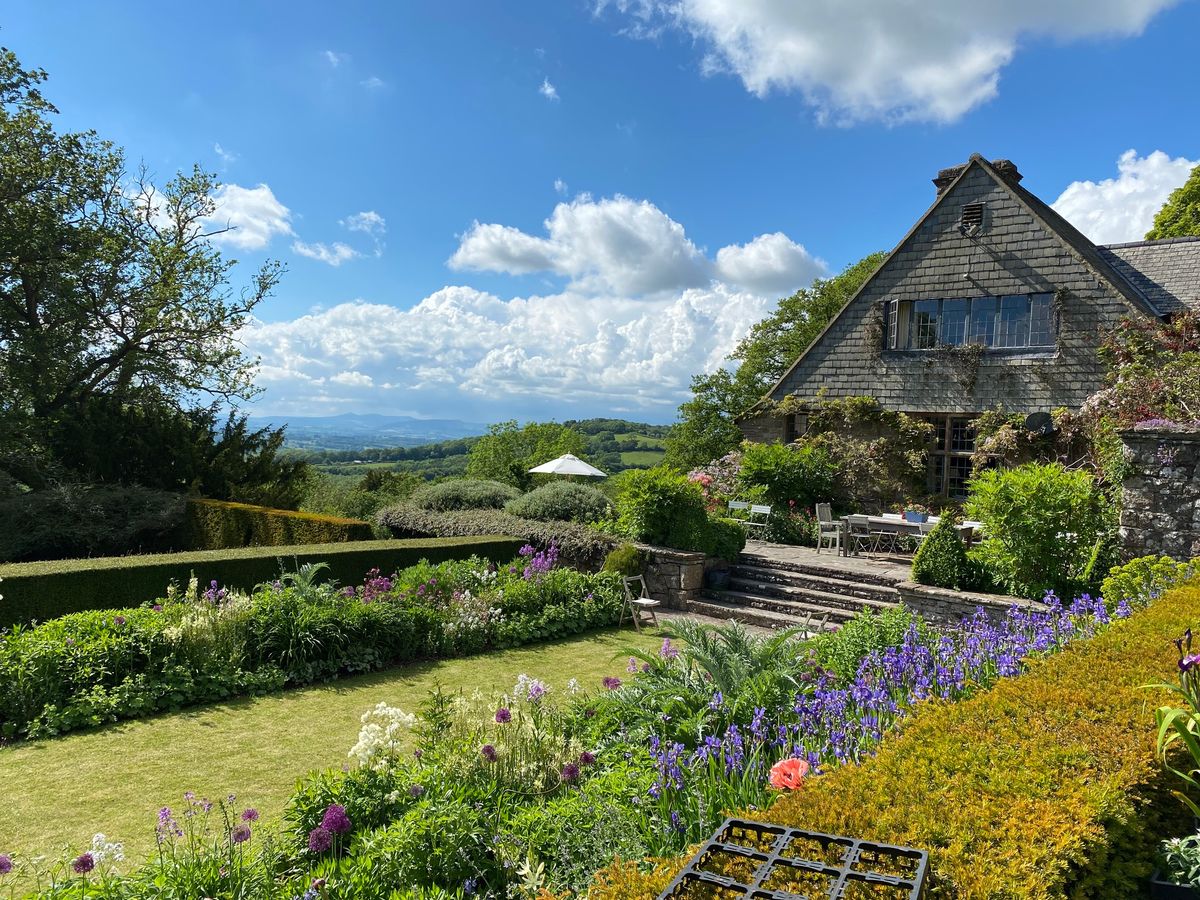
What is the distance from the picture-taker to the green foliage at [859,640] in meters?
5.50

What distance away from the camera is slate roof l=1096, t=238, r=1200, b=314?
15.0m

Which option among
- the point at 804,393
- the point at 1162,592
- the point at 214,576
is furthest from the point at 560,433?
the point at 1162,592

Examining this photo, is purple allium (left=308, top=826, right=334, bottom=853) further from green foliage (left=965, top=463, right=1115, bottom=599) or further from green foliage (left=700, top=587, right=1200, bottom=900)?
green foliage (left=965, top=463, right=1115, bottom=599)

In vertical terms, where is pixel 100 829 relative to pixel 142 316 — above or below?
below

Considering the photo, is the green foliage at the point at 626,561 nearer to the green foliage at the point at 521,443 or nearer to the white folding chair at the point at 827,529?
the white folding chair at the point at 827,529

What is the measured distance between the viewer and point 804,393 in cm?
1800

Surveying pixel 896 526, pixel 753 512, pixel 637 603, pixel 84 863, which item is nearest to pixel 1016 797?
pixel 84 863

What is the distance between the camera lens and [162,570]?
30.2 ft

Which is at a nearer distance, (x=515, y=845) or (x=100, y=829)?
(x=515, y=845)

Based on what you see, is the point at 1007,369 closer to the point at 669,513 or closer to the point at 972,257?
the point at 972,257

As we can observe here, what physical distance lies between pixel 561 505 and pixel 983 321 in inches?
415

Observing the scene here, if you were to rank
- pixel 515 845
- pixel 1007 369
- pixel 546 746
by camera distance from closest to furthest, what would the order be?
pixel 515 845
pixel 546 746
pixel 1007 369

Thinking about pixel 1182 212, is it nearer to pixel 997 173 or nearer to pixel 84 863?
pixel 997 173

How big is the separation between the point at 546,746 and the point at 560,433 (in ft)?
119
